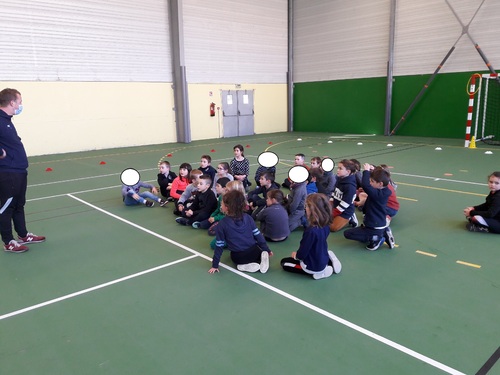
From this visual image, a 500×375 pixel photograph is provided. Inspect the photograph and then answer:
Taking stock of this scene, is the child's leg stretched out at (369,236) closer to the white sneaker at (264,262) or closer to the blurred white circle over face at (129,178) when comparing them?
the white sneaker at (264,262)

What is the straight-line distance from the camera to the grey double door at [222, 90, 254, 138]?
63.8ft

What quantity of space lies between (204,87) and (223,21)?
3249mm

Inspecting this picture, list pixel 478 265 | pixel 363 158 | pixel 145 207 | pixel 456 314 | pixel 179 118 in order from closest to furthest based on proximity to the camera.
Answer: pixel 456 314 → pixel 478 265 → pixel 145 207 → pixel 363 158 → pixel 179 118

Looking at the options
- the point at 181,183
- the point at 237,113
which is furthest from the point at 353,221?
the point at 237,113

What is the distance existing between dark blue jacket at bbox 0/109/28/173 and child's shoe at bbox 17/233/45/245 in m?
0.98

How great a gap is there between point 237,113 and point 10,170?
15.8 meters

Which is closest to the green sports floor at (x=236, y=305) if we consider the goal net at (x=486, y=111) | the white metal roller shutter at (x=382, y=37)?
the goal net at (x=486, y=111)

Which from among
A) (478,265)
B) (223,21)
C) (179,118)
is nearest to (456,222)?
(478,265)

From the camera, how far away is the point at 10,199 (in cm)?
477

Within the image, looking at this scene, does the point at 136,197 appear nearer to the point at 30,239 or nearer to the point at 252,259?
the point at 30,239

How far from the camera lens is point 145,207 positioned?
279 inches

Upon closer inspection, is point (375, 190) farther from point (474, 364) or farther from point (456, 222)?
point (474, 364)

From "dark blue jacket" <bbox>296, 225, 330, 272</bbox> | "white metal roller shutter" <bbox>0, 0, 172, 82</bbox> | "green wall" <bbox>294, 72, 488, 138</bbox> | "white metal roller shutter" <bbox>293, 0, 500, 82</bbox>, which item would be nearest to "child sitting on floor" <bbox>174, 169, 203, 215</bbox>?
"dark blue jacket" <bbox>296, 225, 330, 272</bbox>

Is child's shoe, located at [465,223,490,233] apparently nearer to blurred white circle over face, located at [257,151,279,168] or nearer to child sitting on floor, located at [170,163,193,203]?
blurred white circle over face, located at [257,151,279,168]
